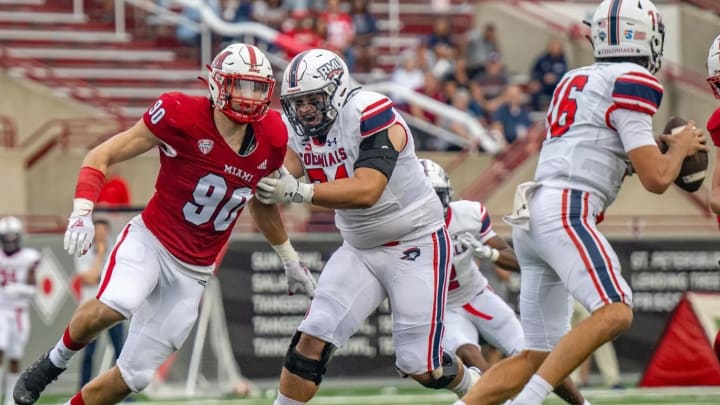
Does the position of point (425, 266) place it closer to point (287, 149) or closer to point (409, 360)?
point (409, 360)

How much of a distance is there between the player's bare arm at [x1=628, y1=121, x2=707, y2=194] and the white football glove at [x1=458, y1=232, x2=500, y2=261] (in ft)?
6.93

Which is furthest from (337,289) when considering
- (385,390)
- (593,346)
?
(385,390)

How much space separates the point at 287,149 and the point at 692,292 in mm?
6613

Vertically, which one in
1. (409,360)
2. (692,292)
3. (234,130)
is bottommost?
(692,292)

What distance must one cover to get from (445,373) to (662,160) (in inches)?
69.8

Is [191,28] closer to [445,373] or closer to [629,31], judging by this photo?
[445,373]

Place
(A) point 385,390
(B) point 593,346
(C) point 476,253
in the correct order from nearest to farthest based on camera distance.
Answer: (B) point 593,346 < (C) point 476,253 < (A) point 385,390

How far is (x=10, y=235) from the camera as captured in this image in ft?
42.4

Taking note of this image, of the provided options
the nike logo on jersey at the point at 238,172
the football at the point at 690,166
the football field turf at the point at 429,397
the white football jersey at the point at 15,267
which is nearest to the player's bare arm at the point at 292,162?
the nike logo on jersey at the point at 238,172

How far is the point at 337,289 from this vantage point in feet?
24.5

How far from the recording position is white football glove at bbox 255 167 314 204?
6.95 meters

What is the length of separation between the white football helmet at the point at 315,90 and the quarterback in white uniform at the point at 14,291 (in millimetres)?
5926

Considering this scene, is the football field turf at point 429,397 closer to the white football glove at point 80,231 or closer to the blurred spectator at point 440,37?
the white football glove at point 80,231

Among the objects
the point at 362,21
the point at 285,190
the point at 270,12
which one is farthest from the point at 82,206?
the point at 362,21
